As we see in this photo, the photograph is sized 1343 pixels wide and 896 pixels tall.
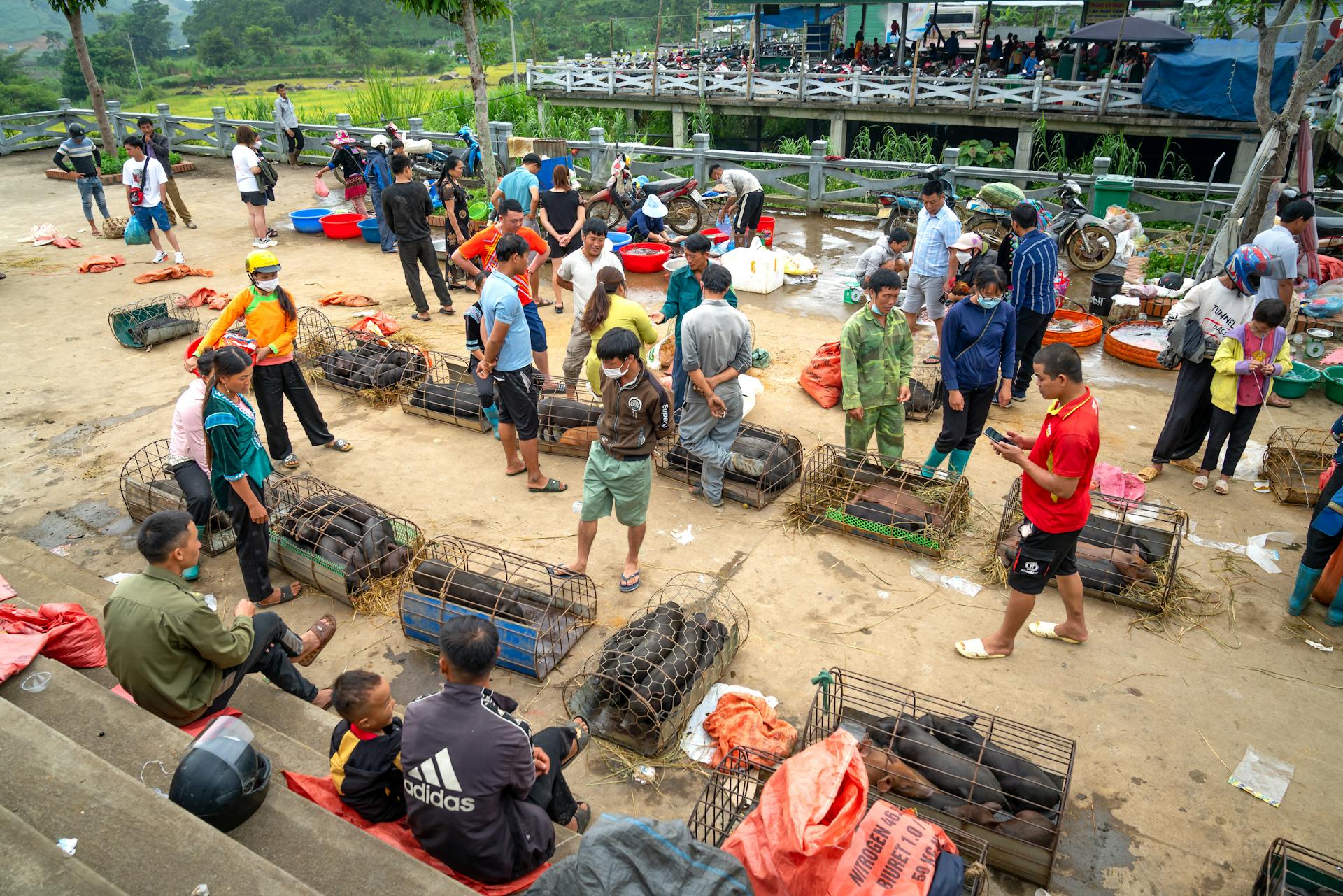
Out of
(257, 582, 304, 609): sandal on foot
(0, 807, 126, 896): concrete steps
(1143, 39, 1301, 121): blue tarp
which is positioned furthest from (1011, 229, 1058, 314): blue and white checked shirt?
(1143, 39, 1301, 121): blue tarp

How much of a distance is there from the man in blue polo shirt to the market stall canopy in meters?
12.5

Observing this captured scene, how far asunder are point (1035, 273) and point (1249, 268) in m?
1.63

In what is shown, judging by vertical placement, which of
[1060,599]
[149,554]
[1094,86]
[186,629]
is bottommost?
[1060,599]

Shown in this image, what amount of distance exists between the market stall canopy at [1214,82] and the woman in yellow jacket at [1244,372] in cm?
1303

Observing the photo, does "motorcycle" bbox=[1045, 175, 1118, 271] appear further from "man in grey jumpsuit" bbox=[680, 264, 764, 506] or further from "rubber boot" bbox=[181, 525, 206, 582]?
"rubber boot" bbox=[181, 525, 206, 582]

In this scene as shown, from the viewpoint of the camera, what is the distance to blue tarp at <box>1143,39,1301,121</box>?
619 inches

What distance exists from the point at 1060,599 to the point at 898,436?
1.67m

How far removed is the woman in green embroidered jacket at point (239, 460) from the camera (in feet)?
15.8

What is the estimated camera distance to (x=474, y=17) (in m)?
12.2

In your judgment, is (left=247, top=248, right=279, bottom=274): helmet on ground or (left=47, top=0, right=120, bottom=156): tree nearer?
(left=247, top=248, right=279, bottom=274): helmet on ground

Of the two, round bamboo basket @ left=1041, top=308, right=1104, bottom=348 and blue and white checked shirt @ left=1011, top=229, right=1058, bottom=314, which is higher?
blue and white checked shirt @ left=1011, top=229, right=1058, bottom=314

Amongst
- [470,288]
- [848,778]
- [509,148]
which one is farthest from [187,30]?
[848,778]

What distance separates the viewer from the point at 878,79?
20.0m

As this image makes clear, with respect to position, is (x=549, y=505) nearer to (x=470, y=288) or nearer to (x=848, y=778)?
(x=848, y=778)
